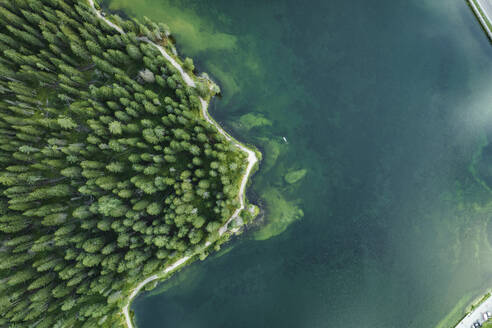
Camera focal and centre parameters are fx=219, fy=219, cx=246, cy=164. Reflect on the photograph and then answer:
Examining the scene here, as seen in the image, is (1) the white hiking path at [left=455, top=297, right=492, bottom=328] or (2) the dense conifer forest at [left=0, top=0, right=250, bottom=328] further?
(1) the white hiking path at [left=455, top=297, right=492, bottom=328]

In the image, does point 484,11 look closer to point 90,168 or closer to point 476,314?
point 476,314

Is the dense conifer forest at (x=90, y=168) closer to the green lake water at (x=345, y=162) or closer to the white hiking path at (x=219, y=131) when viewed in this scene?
the white hiking path at (x=219, y=131)

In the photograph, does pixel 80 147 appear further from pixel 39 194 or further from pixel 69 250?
pixel 69 250

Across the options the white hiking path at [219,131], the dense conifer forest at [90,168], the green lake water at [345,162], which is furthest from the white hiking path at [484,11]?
the dense conifer forest at [90,168]

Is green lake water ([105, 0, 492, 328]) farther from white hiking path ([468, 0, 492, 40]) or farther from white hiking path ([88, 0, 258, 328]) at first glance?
white hiking path ([88, 0, 258, 328])

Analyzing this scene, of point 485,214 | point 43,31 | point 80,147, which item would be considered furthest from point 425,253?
point 43,31

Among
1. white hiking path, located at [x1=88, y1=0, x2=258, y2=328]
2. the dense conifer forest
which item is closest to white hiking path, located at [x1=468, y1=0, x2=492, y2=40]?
white hiking path, located at [x1=88, y1=0, x2=258, y2=328]

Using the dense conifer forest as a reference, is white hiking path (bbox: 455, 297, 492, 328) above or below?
below
